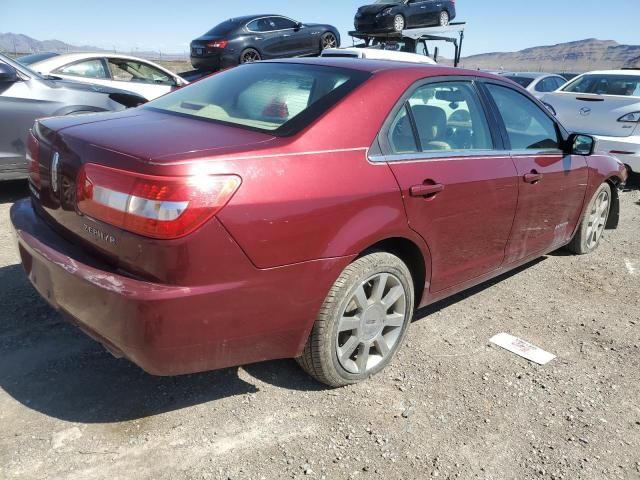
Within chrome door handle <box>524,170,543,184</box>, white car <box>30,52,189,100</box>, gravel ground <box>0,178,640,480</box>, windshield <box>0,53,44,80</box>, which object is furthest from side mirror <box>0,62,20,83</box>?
chrome door handle <box>524,170,543,184</box>

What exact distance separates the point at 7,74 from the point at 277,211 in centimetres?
419

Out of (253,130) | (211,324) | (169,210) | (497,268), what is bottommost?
A: (497,268)

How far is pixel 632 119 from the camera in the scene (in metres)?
7.11

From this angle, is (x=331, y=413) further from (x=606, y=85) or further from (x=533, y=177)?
(x=606, y=85)

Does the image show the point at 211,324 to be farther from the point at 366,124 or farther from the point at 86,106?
the point at 86,106

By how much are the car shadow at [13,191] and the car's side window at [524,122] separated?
483 cm

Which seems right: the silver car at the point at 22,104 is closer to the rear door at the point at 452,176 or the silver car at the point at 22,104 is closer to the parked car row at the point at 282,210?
the parked car row at the point at 282,210

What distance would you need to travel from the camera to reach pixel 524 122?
3734 mm

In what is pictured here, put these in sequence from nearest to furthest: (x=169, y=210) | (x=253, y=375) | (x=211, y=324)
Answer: (x=169, y=210) → (x=211, y=324) → (x=253, y=375)

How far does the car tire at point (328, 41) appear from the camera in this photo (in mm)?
14336

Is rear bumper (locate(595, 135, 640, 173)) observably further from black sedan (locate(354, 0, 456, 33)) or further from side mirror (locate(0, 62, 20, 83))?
black sedan (locate(354, 0, 456, 33))

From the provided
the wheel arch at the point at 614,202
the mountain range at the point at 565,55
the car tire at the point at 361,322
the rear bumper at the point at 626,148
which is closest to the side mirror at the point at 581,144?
the wheel arch at the point at 614,202

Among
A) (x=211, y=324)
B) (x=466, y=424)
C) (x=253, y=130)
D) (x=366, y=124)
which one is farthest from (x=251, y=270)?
(x=466, y=424)

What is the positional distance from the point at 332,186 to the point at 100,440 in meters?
1.44
